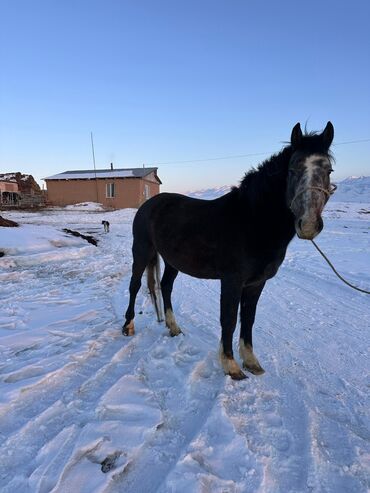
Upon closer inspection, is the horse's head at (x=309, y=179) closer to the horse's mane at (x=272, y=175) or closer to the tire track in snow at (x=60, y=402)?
the horse's mane at (x=272, y=175)

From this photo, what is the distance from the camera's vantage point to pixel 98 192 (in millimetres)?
37938

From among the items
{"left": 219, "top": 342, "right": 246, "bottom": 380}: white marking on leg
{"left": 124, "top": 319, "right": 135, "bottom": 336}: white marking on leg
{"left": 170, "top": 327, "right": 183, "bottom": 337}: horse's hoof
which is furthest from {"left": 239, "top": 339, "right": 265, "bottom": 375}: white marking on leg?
{"left": 124, "top": 319, "right": 135, "bottom": 336}: white marking on leg

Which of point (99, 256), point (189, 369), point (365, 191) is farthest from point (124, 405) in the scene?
point (365, 191)

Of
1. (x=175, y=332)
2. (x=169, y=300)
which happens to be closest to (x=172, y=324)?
(x=175, y=332)

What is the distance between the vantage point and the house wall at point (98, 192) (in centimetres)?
3681

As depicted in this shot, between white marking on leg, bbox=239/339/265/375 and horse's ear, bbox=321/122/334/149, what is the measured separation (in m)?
1.98

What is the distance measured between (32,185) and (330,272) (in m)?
48.6

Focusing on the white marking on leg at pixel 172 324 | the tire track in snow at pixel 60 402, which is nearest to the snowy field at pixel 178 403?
the tire track in snow at pixel 60 402

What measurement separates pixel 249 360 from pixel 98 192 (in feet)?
123

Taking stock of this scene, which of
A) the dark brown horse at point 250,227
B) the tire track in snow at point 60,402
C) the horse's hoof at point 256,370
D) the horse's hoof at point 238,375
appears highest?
the dark brown horse at point 250,227

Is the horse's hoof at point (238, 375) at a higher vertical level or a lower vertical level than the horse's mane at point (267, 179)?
lower

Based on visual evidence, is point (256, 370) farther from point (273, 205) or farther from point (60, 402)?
point (60, 402)

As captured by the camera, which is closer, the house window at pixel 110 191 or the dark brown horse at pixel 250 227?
the dark brown horse at pixel 250 227

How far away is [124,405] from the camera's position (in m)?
2.29
